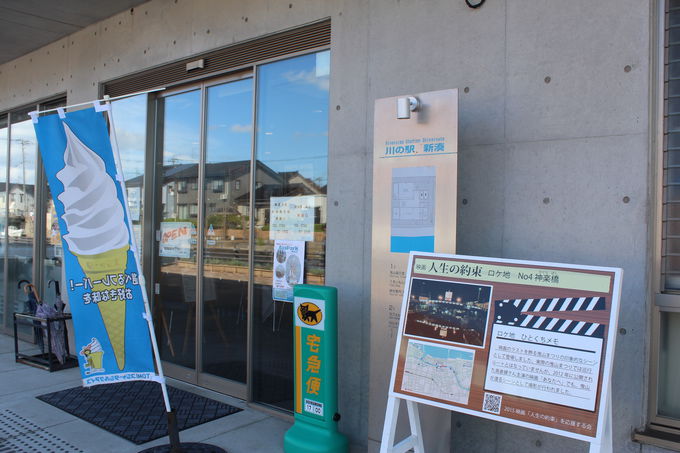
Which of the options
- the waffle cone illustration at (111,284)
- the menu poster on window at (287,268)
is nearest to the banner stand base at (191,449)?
the waffle cone illustration at (111,284)

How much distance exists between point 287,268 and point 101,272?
150 cm

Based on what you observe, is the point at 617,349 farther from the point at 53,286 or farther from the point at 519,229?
the point at 53,286

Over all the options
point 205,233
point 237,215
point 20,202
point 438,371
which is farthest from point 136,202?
point 438,371

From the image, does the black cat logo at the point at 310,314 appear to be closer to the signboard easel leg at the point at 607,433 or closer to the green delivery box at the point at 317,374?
the green delivery box at the point at 317,374

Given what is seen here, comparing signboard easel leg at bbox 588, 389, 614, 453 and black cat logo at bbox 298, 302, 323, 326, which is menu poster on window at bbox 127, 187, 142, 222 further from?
signboard easel leg at bbox 588, 389, 614, 453

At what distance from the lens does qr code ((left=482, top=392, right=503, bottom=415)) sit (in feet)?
8.23

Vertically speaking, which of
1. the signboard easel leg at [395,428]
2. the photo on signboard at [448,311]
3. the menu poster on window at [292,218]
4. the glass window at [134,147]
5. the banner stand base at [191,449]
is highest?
the glass window at [134,147]

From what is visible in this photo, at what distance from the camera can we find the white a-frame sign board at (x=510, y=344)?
2346mm

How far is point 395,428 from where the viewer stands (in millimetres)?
2867

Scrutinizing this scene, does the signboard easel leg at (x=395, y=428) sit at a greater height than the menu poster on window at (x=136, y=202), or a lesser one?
lesser

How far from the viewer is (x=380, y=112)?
3418mm

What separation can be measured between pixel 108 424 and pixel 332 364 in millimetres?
2041

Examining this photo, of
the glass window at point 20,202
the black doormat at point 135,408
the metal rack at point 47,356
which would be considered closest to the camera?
the black doormat at point 135,408

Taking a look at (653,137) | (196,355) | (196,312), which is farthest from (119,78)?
(653,137)
